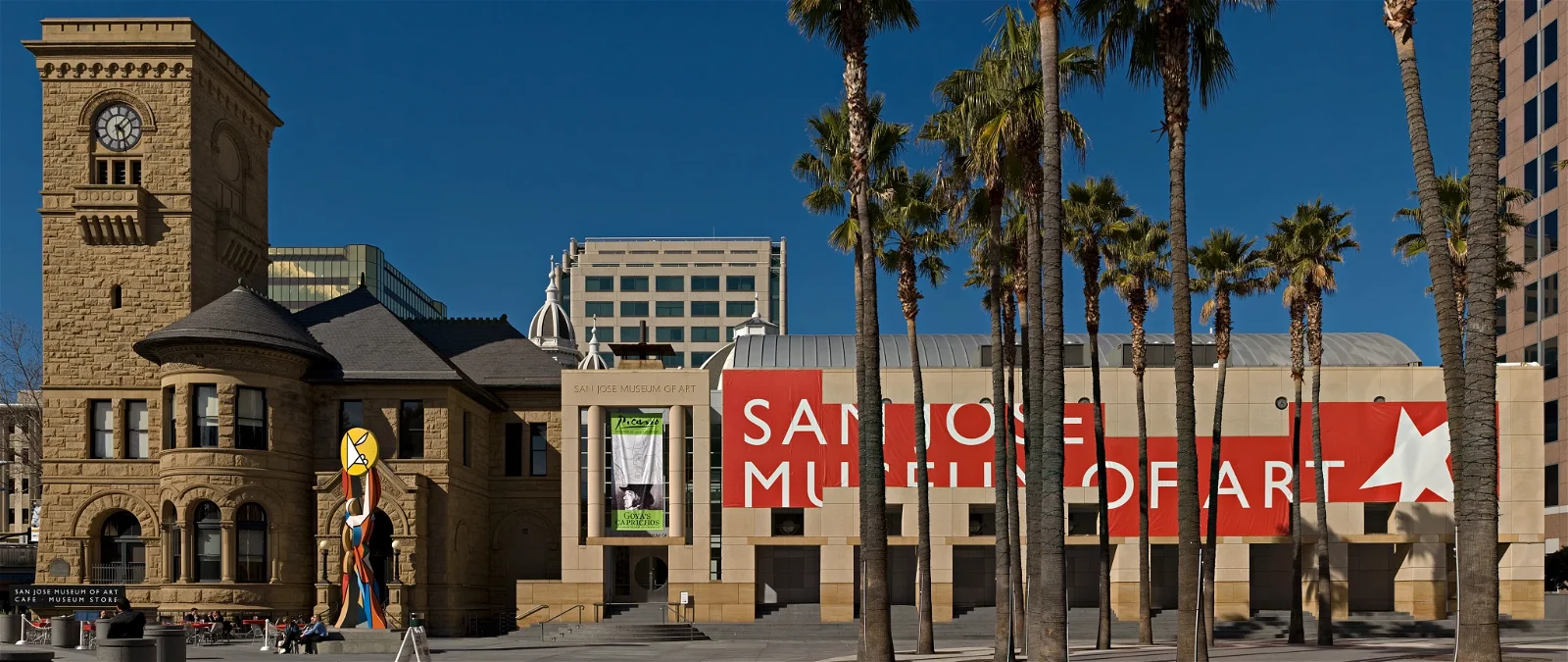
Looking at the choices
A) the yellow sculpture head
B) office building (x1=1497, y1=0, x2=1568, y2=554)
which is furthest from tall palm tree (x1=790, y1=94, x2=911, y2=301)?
office building (x1=1497, y1=0, x2=1568, y2=554)

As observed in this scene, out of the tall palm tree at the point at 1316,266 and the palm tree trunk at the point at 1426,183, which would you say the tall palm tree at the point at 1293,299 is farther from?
the palm tree trunk at the point at 1426,183

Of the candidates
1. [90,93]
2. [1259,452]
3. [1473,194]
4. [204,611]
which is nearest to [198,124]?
[90,93]

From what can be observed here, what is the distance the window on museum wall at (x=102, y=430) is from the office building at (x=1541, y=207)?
225 feet

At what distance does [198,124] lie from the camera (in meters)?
58.4

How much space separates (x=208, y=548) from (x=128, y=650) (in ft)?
86.6

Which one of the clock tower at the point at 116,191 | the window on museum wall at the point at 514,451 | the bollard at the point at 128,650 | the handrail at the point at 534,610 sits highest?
the clock tower at the point at 116,191

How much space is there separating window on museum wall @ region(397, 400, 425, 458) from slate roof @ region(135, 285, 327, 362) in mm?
3886

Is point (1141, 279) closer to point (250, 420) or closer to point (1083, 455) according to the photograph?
point (1083, 455)

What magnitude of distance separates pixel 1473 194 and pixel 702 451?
37.8 metres

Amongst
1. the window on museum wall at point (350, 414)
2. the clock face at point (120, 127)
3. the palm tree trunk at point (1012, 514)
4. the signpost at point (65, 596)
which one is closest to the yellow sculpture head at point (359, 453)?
the window on museum wall at point (350, 414)

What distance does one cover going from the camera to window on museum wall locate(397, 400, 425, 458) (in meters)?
56.9

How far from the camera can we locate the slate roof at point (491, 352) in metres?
65.2

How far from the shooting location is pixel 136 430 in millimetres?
56312

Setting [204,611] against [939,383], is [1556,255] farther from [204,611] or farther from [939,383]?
[204,611]
